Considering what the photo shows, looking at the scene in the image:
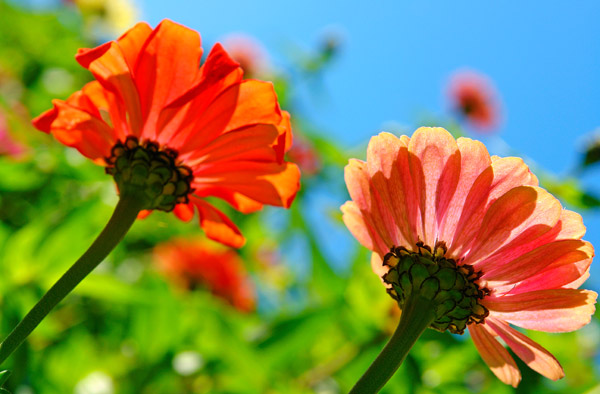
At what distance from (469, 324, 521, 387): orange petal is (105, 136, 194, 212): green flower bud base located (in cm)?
24

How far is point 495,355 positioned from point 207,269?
109 centimetres

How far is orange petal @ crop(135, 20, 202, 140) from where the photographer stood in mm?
474

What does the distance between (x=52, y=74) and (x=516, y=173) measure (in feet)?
4.80

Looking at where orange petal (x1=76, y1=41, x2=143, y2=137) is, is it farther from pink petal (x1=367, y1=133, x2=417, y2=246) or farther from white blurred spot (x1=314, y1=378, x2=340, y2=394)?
white blurred spot (x1=314, y1=378, x2=340, y2=394)

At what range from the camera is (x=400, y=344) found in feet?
1.33

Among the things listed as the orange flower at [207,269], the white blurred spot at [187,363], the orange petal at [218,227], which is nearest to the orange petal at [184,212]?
the orange petal at [218,227]

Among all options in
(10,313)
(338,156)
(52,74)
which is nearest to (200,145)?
(10,313)

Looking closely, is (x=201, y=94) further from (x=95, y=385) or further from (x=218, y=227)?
(x=95, y=385)

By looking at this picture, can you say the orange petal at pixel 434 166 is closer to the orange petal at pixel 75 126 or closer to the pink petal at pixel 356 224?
the pink petal at pixel 356 224

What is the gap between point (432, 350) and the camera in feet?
3.78

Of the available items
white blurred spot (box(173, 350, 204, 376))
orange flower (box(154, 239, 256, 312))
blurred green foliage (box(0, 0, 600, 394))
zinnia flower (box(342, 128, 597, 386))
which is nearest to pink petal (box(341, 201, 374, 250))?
zinnia flower (box(342, 128, 597, 386))

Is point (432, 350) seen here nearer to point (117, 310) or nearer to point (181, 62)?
point (117, 310)

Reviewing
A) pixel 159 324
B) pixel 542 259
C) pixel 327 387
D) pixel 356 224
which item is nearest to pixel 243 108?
pixel 356 224

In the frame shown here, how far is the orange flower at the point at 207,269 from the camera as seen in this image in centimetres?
146
